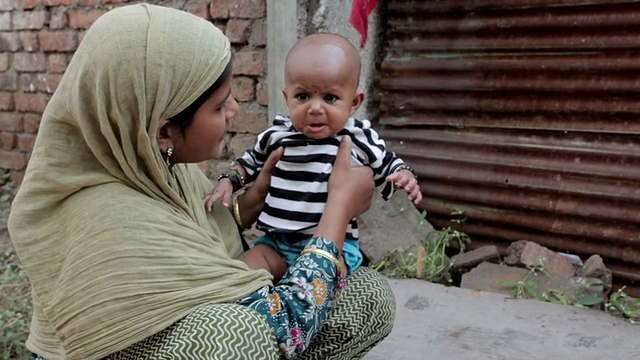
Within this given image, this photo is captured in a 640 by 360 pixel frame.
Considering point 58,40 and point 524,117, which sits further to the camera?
point 58,40

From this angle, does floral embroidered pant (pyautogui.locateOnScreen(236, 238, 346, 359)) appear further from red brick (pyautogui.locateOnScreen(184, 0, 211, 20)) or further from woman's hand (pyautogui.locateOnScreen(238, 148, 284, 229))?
red brick (pyautogui.locateOnScreen(184, 0, 211, 20))

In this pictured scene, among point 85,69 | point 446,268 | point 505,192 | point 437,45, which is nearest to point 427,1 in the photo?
point 437,45

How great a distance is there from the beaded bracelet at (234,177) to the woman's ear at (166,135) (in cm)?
44

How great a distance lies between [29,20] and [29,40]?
147 millimetres

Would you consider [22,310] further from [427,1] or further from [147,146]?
[427,1]

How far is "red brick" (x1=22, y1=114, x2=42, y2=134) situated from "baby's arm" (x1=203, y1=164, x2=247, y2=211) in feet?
10.8

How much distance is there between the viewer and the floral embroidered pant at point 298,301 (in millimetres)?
1593

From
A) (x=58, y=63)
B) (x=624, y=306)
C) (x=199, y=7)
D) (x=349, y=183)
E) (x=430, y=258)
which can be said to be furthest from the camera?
(x=58, y=63)

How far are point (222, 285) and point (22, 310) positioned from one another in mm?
2131

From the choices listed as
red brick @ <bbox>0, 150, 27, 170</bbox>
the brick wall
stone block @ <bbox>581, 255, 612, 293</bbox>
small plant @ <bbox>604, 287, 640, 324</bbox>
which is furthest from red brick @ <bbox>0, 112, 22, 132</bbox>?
small plant @ <bbox>604, 287, 640, 324</bbox>

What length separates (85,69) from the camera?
148 centimetres

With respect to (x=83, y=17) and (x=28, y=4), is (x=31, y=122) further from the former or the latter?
(x=83, y=17)

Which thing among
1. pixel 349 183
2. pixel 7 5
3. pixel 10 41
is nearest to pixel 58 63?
pixel 10 41

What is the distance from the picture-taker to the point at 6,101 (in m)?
5.03
